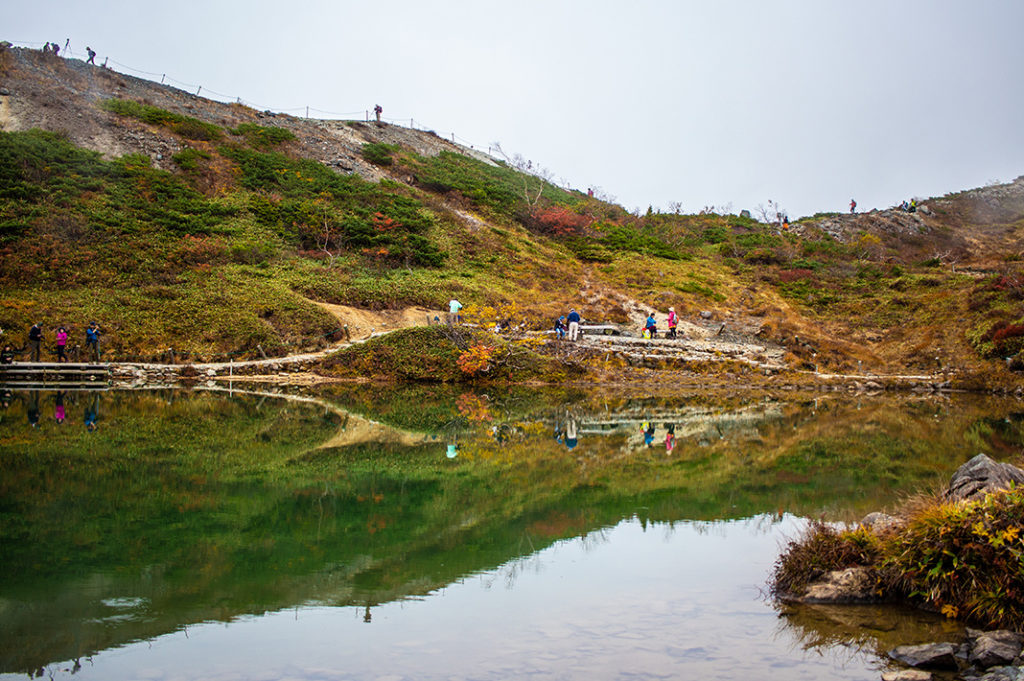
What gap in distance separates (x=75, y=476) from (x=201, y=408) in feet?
30.1

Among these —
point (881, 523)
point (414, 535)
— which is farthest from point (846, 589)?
point (414, 535)

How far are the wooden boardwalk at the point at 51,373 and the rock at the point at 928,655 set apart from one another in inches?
1095

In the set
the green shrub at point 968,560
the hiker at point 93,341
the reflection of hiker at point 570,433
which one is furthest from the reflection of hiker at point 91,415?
the green shrub at point 968,560

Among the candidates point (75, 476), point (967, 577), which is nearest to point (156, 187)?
point (75, 476)

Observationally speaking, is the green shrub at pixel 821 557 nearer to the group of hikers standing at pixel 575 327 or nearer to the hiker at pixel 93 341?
the group of hikers standing at pixel 575 327

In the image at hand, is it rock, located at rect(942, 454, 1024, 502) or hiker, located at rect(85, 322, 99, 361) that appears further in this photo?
hiker, located at rect(85, 322, 99, 361)

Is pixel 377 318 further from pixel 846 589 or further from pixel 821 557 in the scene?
pixel 846 589

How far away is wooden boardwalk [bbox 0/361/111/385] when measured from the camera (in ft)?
85.7

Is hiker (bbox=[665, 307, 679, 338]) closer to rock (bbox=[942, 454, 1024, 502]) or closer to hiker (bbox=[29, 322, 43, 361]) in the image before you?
rock (bbox=[942, 454, 1024, 502])

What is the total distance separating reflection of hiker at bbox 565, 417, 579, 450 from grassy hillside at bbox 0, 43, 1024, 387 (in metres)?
15.3

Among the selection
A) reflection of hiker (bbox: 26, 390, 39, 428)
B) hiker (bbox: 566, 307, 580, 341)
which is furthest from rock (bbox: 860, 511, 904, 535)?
hiker (bbox: 566, 307, 580, 341)

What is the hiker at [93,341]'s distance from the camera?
27.9 m

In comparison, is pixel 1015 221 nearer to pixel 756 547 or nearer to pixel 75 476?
pixel 756 547

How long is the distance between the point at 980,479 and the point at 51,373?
29.5 metres
